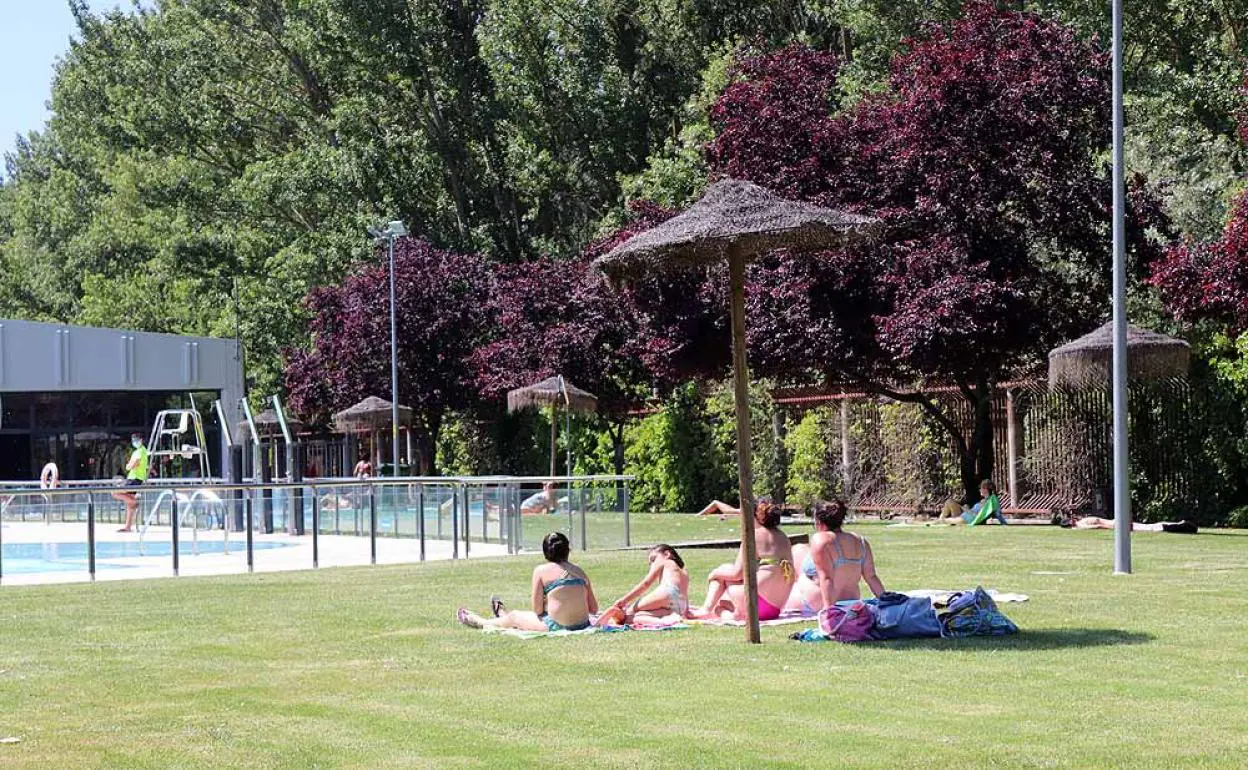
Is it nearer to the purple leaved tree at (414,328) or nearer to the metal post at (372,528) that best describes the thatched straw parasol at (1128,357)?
the metal post at (372,528)

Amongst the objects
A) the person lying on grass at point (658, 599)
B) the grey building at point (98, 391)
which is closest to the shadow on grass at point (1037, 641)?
the person lying on grass at point (658, 599)

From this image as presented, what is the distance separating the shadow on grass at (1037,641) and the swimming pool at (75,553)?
12.8 m

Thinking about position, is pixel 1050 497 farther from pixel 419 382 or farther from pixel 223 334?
pixel 223 334

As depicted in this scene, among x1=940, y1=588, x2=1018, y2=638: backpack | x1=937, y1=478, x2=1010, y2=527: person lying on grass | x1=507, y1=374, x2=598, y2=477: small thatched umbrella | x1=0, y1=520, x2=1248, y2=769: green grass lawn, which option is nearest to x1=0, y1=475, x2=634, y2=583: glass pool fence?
x1=0, y1=520, x2=1248, y2=769: green grass lawn

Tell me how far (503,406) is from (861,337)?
63.6 ft

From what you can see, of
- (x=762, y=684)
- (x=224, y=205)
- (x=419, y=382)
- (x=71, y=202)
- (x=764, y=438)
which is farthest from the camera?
(x=71, y=202)

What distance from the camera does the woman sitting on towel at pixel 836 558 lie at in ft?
44.5

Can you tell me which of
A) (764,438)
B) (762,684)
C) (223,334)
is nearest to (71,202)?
(223,334)

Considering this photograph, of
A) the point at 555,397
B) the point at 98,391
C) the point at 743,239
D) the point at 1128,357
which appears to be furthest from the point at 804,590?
the point at 98,391

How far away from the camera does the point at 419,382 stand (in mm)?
49969

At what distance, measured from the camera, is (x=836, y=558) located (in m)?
13.6

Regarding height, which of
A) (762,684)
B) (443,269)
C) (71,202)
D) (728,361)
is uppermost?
(71,202)

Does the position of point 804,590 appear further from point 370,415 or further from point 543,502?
point 370,415

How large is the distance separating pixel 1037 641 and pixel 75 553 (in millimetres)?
13930
